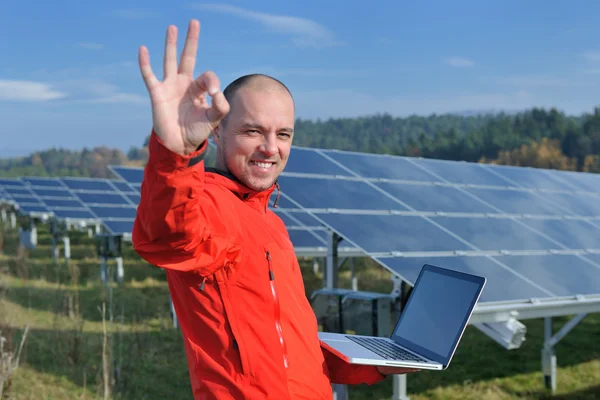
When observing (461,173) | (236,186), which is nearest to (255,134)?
(236,186)

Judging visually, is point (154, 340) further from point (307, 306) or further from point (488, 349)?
point (307, 306)

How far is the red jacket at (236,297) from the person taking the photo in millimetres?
1569

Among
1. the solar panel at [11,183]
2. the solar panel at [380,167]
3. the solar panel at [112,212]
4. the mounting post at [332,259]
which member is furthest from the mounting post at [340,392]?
the solar panel at [11,183]

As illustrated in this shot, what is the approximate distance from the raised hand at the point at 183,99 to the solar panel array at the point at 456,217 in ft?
12.1

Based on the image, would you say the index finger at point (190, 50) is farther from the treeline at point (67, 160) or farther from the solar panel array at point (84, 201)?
the treeline at point (67, 160)

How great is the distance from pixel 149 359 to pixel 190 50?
7.57m

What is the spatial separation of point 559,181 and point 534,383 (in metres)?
3.62

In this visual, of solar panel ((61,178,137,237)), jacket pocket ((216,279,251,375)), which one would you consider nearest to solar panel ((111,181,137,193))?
solar panel ((61,178,137,237))

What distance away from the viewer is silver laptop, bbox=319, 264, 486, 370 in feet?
7.33

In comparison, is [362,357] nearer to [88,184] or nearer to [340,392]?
[340,392]

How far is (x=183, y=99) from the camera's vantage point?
1.40m

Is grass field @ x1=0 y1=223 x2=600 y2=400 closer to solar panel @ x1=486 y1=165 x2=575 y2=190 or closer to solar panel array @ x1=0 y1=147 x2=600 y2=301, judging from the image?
solar panel array @ x1=0 y1=147 x2=600 y2=301

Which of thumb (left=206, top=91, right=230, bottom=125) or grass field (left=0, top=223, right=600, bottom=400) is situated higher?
thumb (left=206, top=91, right=230, bottom=125)

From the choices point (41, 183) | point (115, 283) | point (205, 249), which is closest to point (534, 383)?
point (205, 249)
